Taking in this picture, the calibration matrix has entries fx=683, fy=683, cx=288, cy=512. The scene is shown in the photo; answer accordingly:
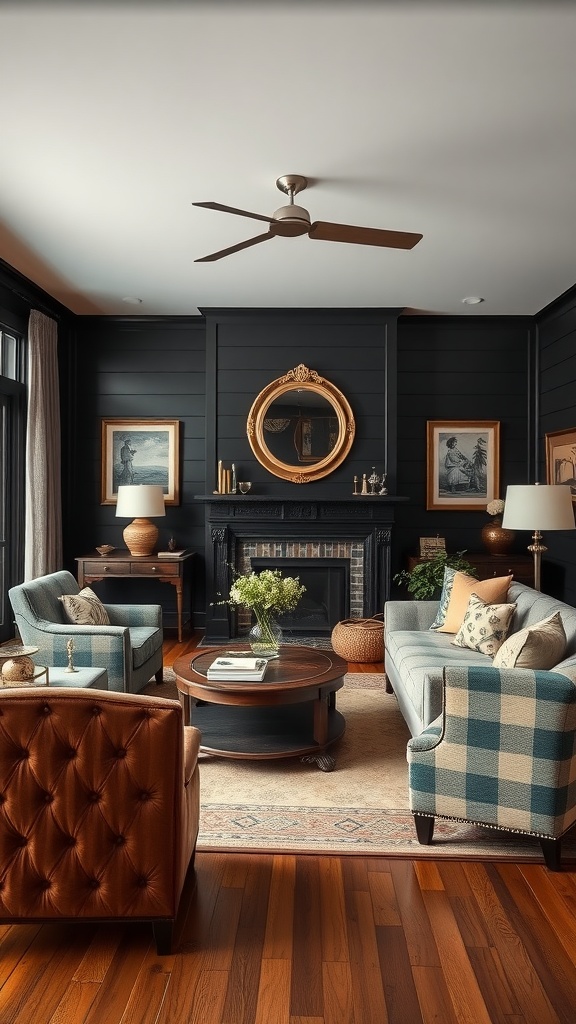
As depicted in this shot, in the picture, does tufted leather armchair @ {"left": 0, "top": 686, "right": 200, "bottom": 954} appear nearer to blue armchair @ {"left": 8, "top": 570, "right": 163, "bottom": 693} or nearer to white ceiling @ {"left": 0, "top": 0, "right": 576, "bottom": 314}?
blue armchair @ {"left": 8, "top": 570, "right": 163, "bottom": 693}

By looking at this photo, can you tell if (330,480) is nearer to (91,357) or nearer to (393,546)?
(393,546)

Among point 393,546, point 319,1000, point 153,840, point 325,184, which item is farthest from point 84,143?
point 393,546

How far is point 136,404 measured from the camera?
6504mm

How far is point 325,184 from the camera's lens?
3545 millimetres

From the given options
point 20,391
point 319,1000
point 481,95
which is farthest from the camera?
point 20,391

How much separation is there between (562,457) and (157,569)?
3.50 m

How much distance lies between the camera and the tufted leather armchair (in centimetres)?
183

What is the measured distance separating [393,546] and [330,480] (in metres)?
0.86

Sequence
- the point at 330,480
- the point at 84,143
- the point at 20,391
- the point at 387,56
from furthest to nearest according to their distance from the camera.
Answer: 1. the point at 330,480
2. the point at 20,391
3. the point at 84,143
4. the point at 387,56

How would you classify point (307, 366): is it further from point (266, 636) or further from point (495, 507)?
point (266, 636)

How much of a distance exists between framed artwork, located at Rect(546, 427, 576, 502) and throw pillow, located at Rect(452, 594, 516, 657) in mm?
1896

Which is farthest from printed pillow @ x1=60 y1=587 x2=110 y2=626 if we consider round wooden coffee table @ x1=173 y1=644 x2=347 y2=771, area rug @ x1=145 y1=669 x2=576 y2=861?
area rug @ x1=145 y1=669 x2=576 y2=861

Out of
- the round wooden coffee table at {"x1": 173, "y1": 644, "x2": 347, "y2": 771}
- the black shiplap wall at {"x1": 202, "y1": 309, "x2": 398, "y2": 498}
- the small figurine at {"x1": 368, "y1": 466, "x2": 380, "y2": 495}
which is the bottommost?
the round wooden coffee table at {"x1": 173, "y1": 644, "x2": 347, "y2": 771}

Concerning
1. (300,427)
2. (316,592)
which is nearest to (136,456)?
(300,427)
